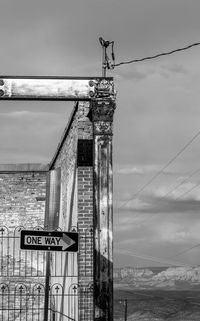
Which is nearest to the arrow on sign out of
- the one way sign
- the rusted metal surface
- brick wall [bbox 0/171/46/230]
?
the one way sign

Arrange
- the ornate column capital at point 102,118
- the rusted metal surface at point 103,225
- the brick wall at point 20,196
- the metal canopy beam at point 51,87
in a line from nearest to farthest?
1. the rusted metal surface at point 103,225
2. the ornate column capital at point 102,118
3. the metal canopy beam at point 51,87
4. the brick wall at point 20,196

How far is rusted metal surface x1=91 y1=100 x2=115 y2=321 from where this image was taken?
8.66 meters

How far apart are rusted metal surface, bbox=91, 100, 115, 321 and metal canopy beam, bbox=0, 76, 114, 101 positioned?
0.59 metres

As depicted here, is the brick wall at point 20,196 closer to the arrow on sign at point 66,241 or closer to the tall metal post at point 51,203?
the tall metal post at point 51,203

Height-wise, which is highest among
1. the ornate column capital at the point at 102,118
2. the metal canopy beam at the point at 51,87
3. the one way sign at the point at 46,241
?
the metal canopy beam at the point at 51,87

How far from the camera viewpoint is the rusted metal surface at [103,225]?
8.66m

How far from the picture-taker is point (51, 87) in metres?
9.41

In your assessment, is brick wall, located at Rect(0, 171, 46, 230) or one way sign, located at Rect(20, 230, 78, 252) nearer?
one way sign, located at Rect(20, 230, 78, 252)

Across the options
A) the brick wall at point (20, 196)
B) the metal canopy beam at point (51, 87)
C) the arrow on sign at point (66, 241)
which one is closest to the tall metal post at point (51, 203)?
the brick wall at point (20, 196)

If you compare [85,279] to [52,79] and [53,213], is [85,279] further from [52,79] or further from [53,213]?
[53,213]

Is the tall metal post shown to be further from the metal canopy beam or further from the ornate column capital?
the ornate column capital

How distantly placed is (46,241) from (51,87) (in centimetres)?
236

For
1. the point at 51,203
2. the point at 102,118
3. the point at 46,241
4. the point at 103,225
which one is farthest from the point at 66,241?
the point at 51,203

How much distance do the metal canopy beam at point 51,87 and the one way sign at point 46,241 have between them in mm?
2079
